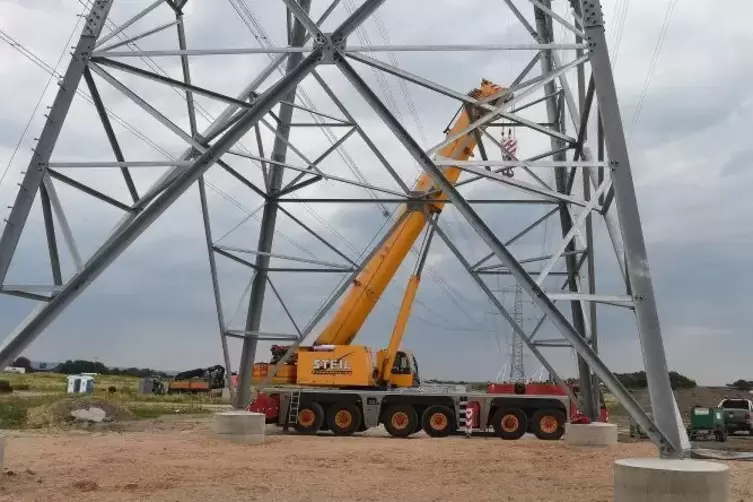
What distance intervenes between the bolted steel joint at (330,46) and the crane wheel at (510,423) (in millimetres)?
18077

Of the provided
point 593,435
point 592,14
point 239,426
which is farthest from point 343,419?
point 592,14

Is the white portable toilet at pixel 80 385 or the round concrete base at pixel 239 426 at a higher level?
the white portable toilet at pixel 80 385

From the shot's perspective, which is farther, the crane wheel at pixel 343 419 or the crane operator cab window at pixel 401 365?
the crane operator cab window at pixel 401 365

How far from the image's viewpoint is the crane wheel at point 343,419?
27078mm

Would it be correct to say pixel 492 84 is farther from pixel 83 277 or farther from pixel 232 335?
pixel 83 277

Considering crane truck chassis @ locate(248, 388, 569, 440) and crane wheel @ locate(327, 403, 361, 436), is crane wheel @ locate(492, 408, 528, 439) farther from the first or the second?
crane wheel @ locate(327, 403, 361, 436)

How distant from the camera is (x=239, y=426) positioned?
20.1m

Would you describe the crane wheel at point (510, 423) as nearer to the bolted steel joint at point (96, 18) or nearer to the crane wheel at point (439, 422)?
the crane wheel at point (439, 422)

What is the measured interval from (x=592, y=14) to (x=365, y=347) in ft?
58.4

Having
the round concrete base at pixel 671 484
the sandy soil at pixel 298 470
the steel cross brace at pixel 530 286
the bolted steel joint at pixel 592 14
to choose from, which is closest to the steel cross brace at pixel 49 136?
the sandy soil at pixel 298 470

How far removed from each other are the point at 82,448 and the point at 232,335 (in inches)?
165

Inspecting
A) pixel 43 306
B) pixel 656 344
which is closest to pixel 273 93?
pixel 43 306

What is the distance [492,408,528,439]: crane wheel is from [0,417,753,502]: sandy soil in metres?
3.27

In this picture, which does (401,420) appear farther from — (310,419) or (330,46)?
(330,46)
